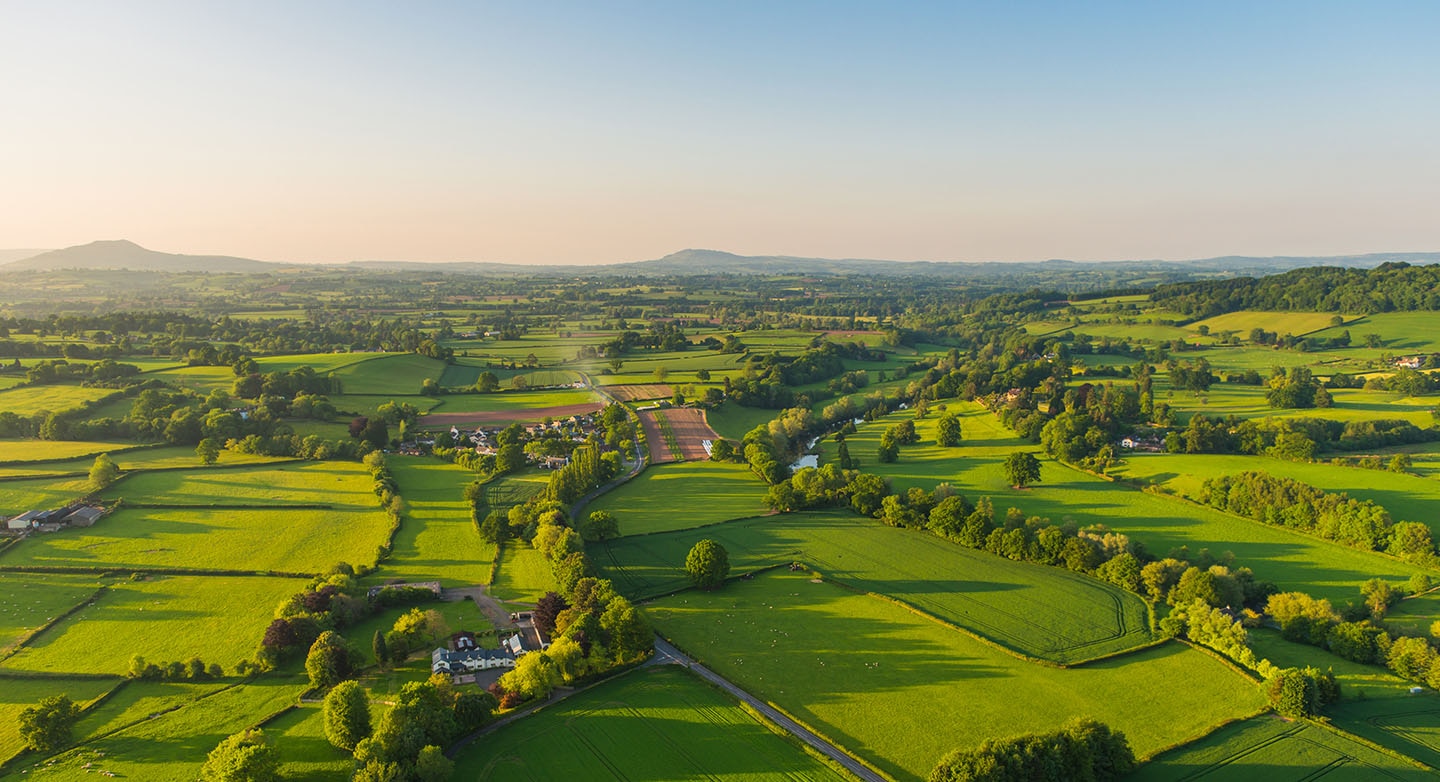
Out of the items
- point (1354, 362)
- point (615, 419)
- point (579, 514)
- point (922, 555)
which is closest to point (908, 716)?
point (922, 555)

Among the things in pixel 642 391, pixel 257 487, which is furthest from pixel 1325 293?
pixel 257 487

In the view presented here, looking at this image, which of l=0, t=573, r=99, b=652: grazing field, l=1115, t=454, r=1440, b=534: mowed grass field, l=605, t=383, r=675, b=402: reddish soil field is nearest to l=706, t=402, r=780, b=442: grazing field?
l=605, t=383, r=675, b=402: reddish soil field

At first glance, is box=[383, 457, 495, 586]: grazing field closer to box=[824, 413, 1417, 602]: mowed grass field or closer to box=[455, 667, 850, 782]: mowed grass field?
→ box=[455, 667, 850, 782]: mowed grass field

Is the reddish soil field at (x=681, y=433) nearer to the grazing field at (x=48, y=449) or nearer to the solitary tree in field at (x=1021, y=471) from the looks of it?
the solitary tree in field at (x=1021, y=471)

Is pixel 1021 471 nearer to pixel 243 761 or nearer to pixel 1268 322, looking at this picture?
pixel 243 761

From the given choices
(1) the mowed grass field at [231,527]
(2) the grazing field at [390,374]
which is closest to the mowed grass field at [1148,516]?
(1) the mowed grass field at [231,527]

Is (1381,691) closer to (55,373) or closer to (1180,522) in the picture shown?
(1180,522)
